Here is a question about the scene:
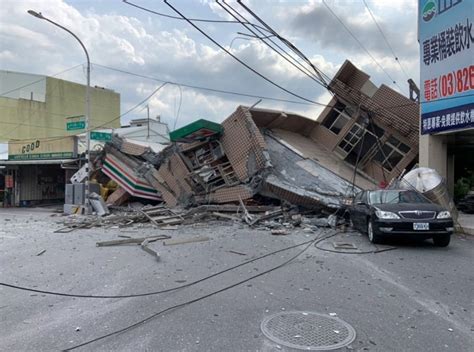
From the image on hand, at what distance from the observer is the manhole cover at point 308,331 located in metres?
4.19

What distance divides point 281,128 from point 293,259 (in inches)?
583

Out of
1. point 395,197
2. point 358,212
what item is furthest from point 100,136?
point 395,197

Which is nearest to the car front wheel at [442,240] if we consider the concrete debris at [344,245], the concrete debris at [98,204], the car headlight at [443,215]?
the car headlight at [443,215]

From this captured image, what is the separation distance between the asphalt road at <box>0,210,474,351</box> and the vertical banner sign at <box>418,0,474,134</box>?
5047 mm

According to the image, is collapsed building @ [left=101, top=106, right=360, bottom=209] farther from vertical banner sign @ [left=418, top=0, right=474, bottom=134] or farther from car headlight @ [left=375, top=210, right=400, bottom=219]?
car headlight @ [left=375, top=210, right=400, bottom=219]

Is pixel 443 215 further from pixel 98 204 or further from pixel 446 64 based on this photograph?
pixel 98 204

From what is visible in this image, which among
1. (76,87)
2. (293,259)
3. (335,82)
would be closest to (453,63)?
(335,82)

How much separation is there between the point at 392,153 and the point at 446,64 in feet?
24.6

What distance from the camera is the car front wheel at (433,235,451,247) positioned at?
9.61 metres

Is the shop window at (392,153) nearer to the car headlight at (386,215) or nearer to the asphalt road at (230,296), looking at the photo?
the asphalt road at (230,296)

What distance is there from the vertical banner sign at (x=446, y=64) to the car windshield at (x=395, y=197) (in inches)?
141

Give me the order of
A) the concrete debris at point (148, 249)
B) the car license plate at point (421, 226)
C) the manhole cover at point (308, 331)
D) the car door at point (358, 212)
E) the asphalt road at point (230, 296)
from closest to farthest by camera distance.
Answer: the manhole cover at point (308, 331) → the asphalt road at point (230, 296) → the concrete debris at point (148, 249) → the car license plate at point (421, 226) → the car door at point (358, 212)

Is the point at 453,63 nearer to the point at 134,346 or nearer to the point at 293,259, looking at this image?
the point at 293,259

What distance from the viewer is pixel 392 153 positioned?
68.2 feet
